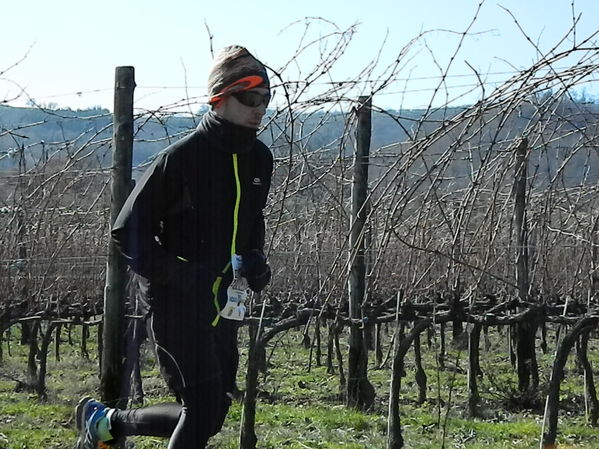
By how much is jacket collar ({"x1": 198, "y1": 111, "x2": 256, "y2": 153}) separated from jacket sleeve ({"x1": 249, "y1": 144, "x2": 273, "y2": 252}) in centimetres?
16

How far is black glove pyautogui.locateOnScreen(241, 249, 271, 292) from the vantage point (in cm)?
314

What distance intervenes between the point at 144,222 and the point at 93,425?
905 millimetres

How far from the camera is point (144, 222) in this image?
9.73ft

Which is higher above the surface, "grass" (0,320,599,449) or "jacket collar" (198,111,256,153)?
"jacket collar" (198,111,256,153)

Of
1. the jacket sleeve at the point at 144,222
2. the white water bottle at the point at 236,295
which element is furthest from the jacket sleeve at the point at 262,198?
the jacket sleeve at the point at 144,222

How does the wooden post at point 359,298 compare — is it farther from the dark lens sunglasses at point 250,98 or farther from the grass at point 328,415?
the dark lens sunglasses at point 250,98

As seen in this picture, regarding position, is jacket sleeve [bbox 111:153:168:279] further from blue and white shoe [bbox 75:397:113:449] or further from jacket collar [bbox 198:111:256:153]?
blue and white shoe [bbox 75:397:113:449]

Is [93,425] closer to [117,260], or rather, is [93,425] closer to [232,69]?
[117,260]

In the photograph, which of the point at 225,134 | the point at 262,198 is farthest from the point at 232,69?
the point at 262,198

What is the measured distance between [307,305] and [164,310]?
4.67 metres

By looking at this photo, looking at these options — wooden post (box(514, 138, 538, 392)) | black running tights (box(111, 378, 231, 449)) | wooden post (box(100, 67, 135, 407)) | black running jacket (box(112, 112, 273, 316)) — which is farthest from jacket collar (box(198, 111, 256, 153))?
wooden post (box(514, 138, 538, 392))

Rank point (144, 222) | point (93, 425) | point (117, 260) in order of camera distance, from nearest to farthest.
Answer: point (144, 222) < point (93, 425) < point (117, 260)

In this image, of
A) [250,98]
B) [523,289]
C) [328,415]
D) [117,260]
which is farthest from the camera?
[328,415]

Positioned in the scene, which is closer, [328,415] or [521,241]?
[328,415]
